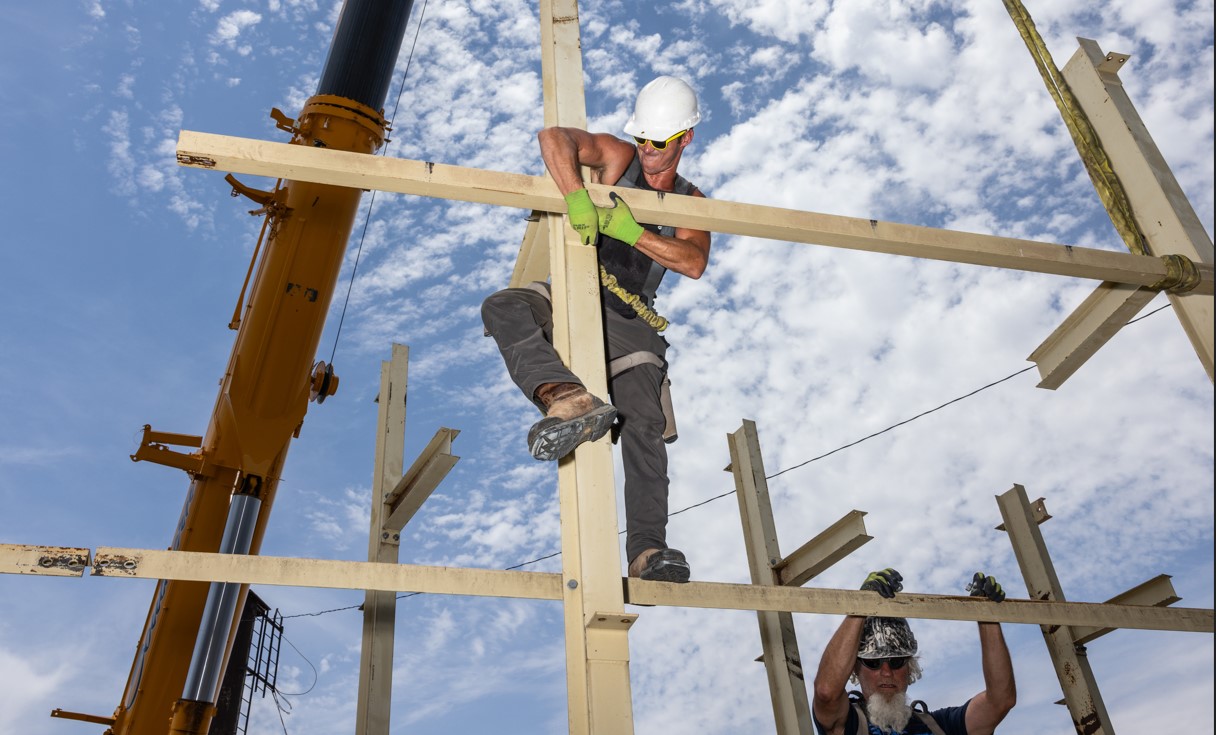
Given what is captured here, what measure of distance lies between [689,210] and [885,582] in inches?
62.0

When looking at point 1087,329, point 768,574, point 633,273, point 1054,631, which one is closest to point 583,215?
point 633,273

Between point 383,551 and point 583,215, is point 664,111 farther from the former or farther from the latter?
point 383,551

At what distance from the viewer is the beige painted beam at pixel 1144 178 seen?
Answer: 4047 mm

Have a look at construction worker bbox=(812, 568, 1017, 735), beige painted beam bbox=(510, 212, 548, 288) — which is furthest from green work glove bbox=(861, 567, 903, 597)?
beige painted beam bbox=(510, 212, 548, 288)

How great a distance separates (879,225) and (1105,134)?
4.95 ft

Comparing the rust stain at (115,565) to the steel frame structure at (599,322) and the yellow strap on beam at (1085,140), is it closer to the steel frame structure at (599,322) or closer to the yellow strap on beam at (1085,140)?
the steel frame structure at (599,322)

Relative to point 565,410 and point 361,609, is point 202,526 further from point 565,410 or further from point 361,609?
point 565,410

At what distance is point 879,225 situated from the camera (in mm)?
3758

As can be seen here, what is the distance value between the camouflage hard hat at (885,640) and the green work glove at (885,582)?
48.5 inches

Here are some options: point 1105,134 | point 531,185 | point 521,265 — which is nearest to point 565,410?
point 531,185

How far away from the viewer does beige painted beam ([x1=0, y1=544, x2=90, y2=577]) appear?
2.67 m

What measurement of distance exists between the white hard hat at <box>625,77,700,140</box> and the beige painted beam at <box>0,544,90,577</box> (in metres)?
2.76

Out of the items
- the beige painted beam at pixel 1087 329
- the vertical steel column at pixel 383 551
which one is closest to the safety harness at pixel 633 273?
the beige painted beam at pixel 1087 329

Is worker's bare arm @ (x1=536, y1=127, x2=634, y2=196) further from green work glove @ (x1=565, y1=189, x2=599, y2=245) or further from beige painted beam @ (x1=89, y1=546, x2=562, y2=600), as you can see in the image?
beige painted beam @ (x1=89, y1=546, x2=562, y2=600)
